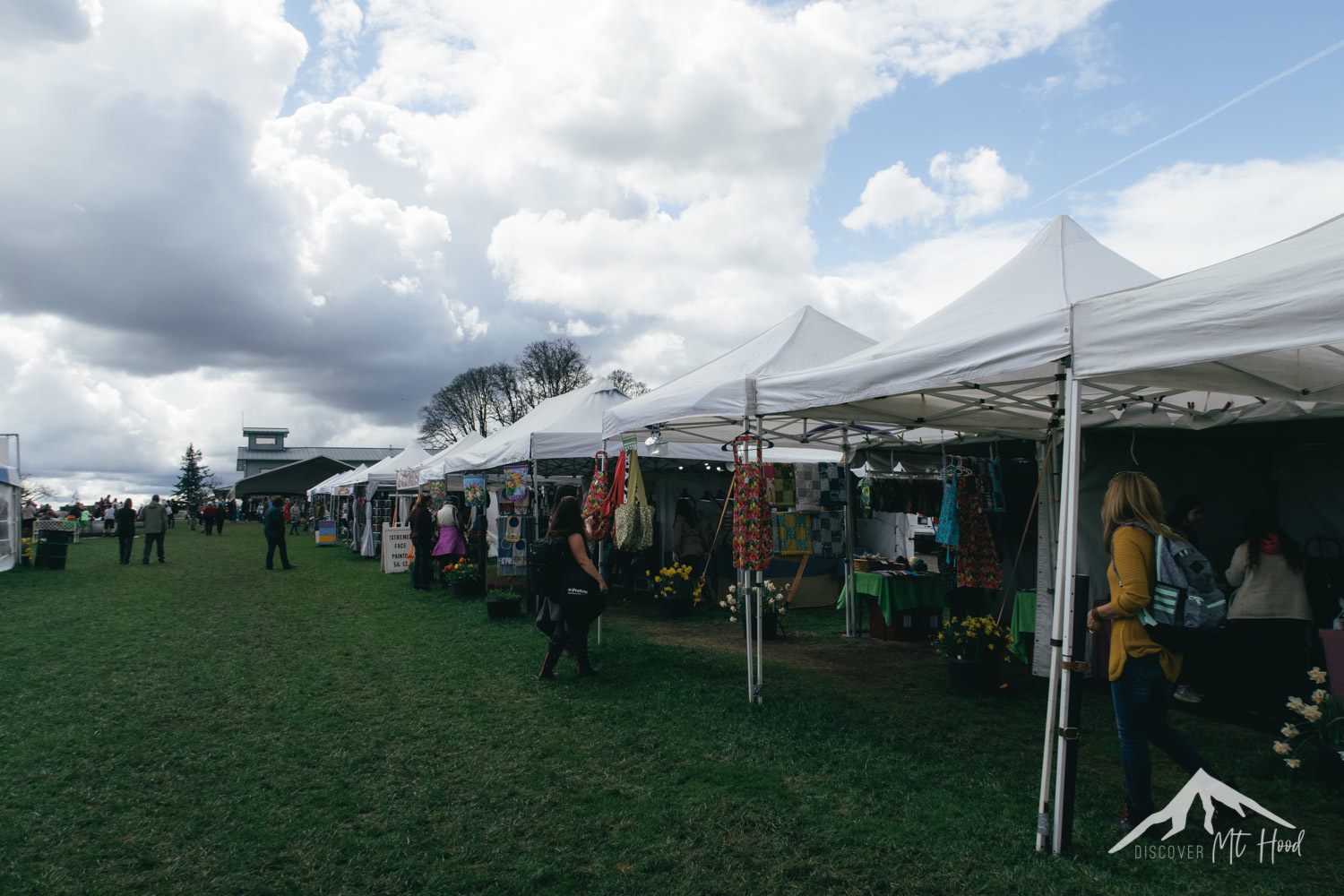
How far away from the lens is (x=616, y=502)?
25.4 feet

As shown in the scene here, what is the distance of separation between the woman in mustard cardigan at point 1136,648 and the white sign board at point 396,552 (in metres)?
14.6

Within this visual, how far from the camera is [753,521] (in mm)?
5840

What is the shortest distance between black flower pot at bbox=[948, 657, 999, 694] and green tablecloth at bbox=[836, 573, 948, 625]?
211 centimetres

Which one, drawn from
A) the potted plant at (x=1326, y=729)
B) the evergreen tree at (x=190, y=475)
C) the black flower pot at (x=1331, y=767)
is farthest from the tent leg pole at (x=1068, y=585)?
the evergreen tree at (x=190, y=475)

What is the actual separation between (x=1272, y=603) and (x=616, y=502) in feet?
17.3

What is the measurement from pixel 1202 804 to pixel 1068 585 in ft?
4.73

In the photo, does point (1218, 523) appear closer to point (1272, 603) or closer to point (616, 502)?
point (1272, 603)

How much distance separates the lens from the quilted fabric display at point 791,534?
32.3 ft

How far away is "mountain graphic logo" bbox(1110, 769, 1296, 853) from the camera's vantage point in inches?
131

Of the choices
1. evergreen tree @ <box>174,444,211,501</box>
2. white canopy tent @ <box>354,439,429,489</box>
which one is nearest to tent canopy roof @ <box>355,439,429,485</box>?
white canopy tent @ <box>354,439,429,489</box>

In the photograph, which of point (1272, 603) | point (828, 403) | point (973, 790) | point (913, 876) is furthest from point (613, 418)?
point (1272, 603)

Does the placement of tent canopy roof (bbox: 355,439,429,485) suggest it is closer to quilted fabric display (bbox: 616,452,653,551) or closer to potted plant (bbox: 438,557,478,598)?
potted plant (bbox: 438,557,478,598)

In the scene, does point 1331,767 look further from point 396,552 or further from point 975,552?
point 396,552

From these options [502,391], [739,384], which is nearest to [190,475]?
[502,391]
